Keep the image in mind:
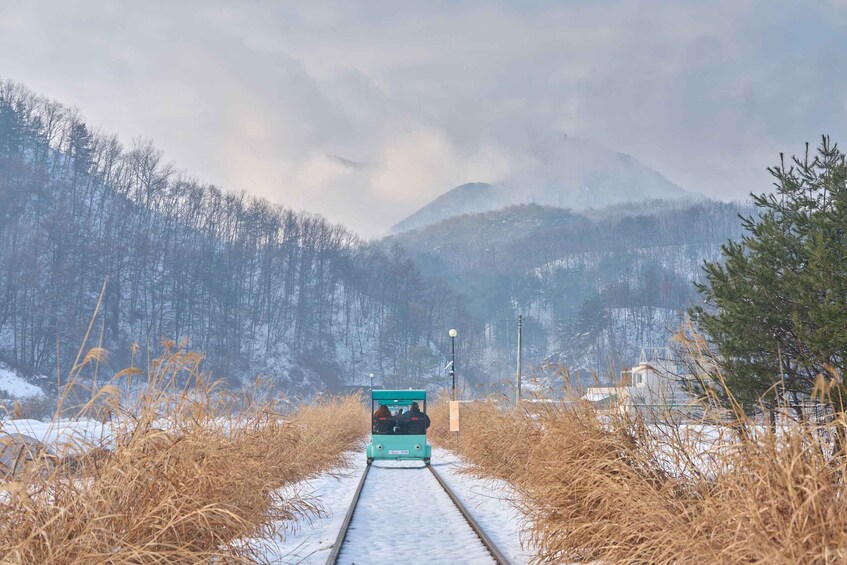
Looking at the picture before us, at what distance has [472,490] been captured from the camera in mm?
14180

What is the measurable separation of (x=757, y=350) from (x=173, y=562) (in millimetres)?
16555

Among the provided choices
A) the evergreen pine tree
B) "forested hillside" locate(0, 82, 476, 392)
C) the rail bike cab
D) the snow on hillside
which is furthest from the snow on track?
"forested hillside" locate(0, 82, 476, 392)

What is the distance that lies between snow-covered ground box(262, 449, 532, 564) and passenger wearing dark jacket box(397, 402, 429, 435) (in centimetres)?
360

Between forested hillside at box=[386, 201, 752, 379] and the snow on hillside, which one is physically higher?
forested hillside at box=[386, 201, 752, 379]

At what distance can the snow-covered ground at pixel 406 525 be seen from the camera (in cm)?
798

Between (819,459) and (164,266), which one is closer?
(819,459)

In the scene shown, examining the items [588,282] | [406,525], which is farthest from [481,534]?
[588,282]

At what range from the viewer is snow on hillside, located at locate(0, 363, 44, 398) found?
54625 mm

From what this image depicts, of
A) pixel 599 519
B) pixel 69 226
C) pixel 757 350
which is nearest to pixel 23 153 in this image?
pixel 69 226

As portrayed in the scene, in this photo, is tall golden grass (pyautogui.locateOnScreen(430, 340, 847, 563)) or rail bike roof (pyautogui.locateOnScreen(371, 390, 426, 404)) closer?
tall golden grass (pyautogui.locateOnScreen(430, 340, 847, 563))

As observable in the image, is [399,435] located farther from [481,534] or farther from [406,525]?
[481,534]

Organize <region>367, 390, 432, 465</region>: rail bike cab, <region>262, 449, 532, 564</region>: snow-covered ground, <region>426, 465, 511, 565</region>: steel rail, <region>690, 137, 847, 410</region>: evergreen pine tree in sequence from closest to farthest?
<region>426, 465, 511, 565</region>: steel rail, <region>262, 449, 532, 564</region>: snow-covered ground, <region>690, 137, 847, 410</region>: evergreen pine tree, <region>367, 390, 432, 465</region>: rail bike cab

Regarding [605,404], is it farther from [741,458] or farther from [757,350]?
[757,350]

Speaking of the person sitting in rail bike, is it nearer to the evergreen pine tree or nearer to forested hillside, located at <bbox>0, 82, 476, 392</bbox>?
the evergreen pine tree
